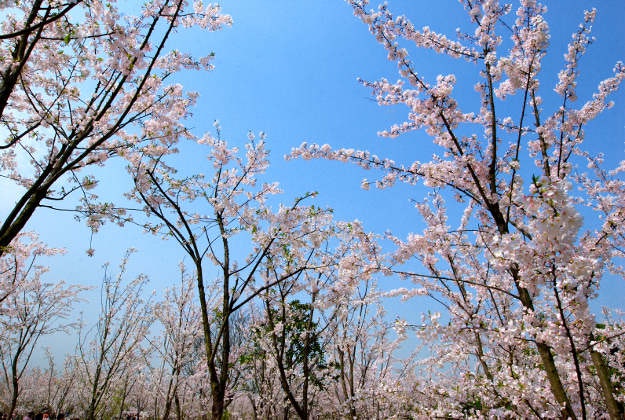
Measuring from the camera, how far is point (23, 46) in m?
3.02

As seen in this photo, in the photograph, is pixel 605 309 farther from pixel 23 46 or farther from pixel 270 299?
pixel 23 46

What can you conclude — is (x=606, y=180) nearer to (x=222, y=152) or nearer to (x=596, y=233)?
(x=596, y=233)

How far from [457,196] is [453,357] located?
269cm

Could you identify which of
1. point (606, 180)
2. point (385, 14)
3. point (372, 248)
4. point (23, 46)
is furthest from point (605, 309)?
point (23, 46)

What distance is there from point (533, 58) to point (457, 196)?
1542mm

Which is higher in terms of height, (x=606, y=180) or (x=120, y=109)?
(x=120, y=109)

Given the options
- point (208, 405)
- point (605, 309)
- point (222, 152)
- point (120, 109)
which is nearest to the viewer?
point (120, 109)

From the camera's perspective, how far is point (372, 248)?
4.94m

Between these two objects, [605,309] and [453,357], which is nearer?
[453,357]

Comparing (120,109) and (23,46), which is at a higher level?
(120,109)

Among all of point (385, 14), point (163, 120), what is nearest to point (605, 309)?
point (385, 14)

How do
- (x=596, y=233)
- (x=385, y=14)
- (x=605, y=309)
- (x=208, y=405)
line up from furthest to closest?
(x=208, y=405)
(x=605, y=309)
(x=596, y=233)
(x=385, y=14)

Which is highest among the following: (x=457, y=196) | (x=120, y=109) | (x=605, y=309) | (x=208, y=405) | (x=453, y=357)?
(x=120, y=109)

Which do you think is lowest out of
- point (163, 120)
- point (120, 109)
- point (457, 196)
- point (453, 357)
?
point (453, 357)
